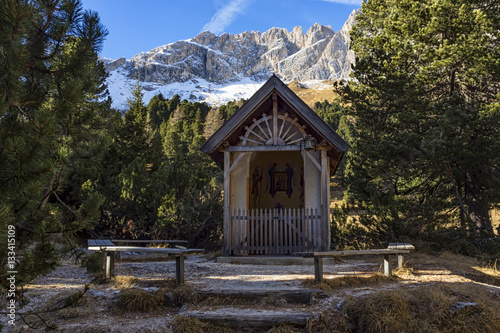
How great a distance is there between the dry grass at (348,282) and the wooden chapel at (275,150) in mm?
3476

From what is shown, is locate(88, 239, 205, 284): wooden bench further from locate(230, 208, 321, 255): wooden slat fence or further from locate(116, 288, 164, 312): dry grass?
locate(230, 208, 321, 255): wooden slat fence

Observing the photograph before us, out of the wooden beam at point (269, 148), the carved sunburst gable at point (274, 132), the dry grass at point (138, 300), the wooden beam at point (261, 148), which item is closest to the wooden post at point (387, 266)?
the dry grass at point (138, 300)

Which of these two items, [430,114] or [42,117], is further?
[430,114]

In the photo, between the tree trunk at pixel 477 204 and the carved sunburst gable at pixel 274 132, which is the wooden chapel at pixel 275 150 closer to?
the carved sunburst gable at pixel 274 132

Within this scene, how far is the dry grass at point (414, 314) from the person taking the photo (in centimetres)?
471

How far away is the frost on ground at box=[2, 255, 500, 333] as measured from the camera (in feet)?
16.1

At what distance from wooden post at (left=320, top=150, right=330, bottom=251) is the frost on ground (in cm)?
229

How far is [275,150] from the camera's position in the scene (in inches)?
431

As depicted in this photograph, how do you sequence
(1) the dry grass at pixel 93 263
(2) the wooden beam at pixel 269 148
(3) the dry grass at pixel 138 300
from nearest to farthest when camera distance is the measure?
(1) the dry grass at pixel 93 263, (3) the dry grass at pixel 138 300, (2) the wooden beam at pixel 269 148

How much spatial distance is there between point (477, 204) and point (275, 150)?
805 cm

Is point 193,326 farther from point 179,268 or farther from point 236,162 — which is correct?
point 236,162

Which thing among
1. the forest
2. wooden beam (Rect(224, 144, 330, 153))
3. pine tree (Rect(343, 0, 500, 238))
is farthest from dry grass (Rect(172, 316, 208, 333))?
pine tree (Rect(343, 0, 500, 238))

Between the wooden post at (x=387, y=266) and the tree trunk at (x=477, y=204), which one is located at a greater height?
the tree trunk at (x=477, y=204)

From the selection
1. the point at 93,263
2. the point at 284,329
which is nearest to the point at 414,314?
the point at 284,329
